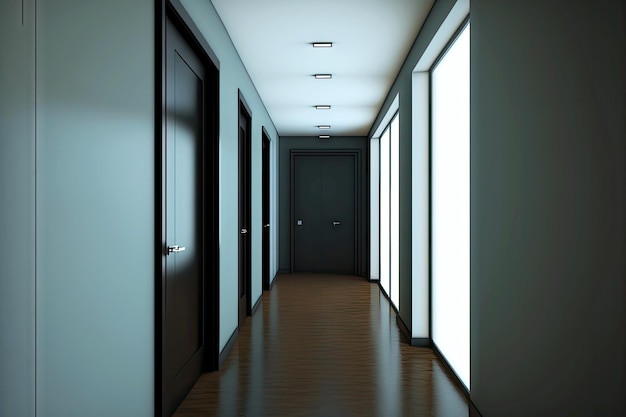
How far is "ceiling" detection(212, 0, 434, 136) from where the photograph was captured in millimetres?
4211

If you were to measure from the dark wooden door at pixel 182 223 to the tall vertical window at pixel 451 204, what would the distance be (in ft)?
6.09

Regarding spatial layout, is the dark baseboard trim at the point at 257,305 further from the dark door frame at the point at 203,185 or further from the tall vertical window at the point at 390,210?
the dark door frame at the point at 203,185

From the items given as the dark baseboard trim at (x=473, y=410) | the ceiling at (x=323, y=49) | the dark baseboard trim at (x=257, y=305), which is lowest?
the dark baseboard trim at (x=257, y=305)

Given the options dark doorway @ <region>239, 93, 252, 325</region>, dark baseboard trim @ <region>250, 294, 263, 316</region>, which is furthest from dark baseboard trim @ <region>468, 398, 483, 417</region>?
dark baseboard trim @ <region>250, 294, 263, 316</region>

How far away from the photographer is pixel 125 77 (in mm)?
2316

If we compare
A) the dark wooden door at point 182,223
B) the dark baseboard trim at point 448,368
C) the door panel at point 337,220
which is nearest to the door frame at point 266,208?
Result: the door panel at point 337,220

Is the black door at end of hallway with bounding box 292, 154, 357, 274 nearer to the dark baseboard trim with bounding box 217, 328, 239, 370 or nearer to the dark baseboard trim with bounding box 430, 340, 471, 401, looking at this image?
the dark baseboard trim with bounding box 217, 328, 239, 370

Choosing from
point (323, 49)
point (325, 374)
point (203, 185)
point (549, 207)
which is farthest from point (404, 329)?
point (549, 207)

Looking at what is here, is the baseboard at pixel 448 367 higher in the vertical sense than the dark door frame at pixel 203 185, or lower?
lower

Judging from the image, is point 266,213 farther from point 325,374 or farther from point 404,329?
point 325,374

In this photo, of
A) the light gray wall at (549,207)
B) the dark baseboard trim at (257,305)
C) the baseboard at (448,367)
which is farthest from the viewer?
the dark baseboard trim at (257,305)

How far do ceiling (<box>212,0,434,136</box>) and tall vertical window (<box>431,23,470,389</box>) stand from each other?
1.79 ft

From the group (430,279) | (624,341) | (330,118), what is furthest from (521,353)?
(330,118)

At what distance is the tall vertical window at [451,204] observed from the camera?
376 cm
